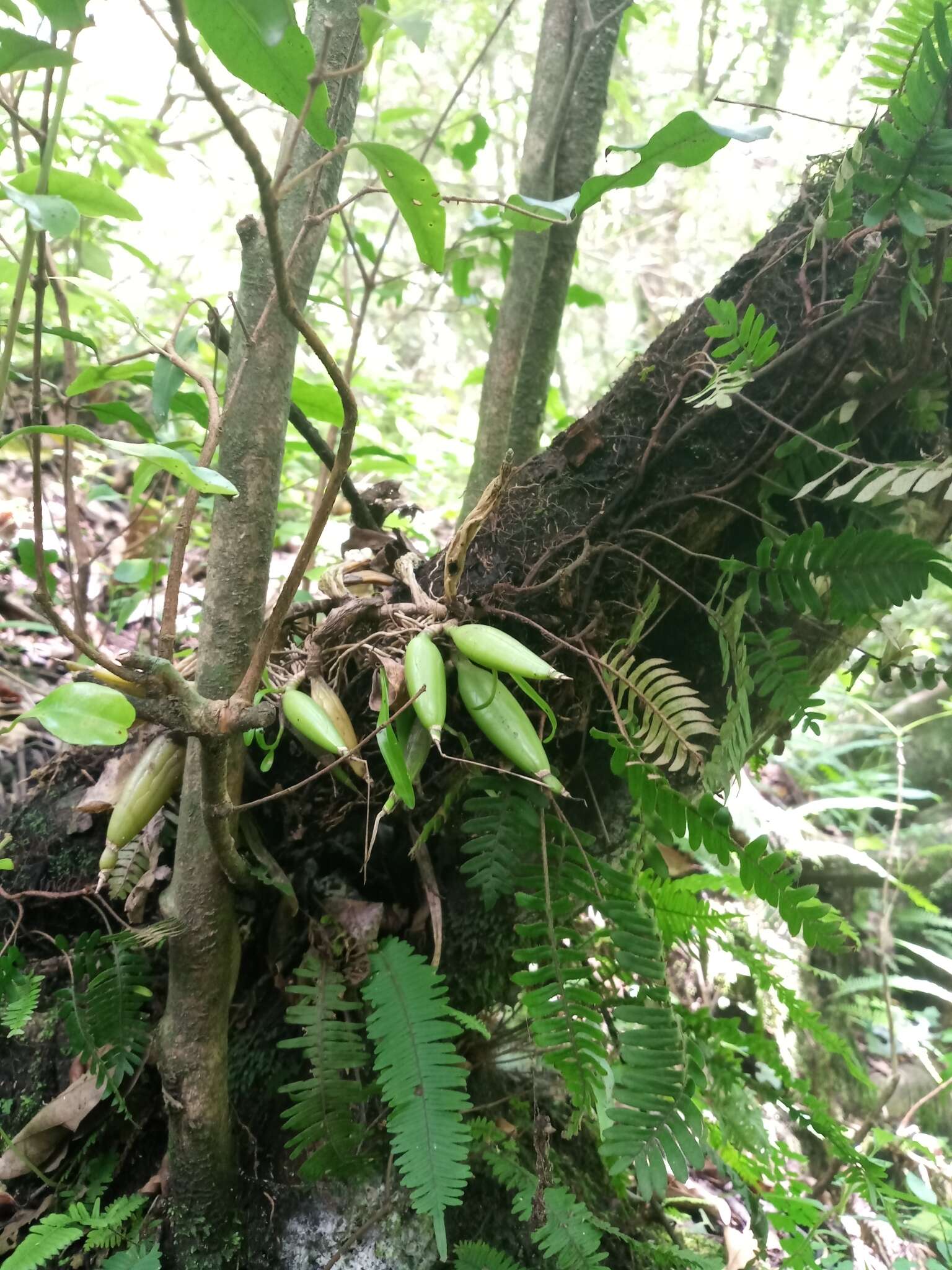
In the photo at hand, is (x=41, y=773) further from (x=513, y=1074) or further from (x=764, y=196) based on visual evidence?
(x=764, y=196)

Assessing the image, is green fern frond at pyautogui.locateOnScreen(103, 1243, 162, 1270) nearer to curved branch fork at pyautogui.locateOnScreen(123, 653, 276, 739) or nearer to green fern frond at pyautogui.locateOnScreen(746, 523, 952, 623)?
curved branch fork at pyautogui.locateOnScreen(123, 653, 276, 739)

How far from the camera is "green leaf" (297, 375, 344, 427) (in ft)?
5.25

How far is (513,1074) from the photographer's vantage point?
1562 mm

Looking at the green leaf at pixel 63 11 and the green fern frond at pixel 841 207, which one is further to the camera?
the green fern frond at pixel 841 207

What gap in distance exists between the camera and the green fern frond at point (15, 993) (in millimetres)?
1297

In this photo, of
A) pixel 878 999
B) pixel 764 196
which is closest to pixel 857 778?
pixel 878 999

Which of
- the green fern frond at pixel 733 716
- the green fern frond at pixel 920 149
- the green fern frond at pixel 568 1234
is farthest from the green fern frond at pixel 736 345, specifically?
the green fern frond at pixel 568 1234

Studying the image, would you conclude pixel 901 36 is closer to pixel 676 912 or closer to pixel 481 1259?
pixel 676 912

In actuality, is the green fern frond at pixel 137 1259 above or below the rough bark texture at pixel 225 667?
below

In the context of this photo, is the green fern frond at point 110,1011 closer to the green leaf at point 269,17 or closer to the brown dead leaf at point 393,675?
the brown dead leaf at point 393,675

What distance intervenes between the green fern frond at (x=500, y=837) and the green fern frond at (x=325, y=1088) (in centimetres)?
31

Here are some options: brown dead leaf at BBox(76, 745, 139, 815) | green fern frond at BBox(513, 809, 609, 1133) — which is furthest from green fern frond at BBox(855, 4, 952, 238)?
brown dead leaf at BBox(76, 745, 139, 815)

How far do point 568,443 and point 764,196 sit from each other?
6.52 metres

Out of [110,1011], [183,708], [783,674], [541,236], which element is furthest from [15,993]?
[541,236]
